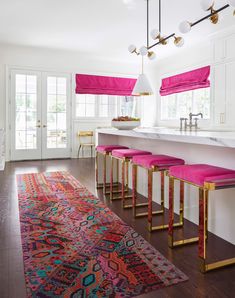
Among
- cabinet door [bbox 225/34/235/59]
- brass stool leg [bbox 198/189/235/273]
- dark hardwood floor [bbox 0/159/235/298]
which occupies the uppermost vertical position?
cabinet door [bbox 225/34/235/59]

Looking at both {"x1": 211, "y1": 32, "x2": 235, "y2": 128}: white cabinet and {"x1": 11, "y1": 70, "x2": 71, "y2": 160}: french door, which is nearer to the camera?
{"x1": 211, "y1": 32, "x2": 235, "y2": 128}: white cabinet

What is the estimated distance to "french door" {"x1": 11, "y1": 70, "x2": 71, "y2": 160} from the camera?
267 inches

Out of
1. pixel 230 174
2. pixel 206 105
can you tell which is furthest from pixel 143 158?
pixel 206 105

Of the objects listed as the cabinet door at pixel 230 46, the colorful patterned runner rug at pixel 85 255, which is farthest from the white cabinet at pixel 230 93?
the colorful patterned runner rug at pixel 85 255

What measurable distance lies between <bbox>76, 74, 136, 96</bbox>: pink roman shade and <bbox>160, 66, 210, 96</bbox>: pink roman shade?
1.03 metres

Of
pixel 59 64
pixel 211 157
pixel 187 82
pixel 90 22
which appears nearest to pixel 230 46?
pixel 187 82

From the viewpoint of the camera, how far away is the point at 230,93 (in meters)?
5.31

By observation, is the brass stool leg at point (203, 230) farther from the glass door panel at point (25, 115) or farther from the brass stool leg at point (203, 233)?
the glass door panel at point (25, 115)

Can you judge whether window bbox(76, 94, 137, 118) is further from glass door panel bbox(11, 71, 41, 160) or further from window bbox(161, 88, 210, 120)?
glass door panel bbox(11, 71, 41, 160)

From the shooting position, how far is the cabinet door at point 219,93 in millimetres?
5475

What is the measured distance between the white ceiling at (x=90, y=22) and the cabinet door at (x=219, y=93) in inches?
33.0

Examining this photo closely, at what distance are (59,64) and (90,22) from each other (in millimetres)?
2327

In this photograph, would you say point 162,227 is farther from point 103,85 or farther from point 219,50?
point 103,85

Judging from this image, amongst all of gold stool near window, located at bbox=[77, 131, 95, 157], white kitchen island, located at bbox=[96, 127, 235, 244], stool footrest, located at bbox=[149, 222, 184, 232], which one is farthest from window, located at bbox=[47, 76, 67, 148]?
stool footrest, located at bbox=[149, 222, 184, 232]
